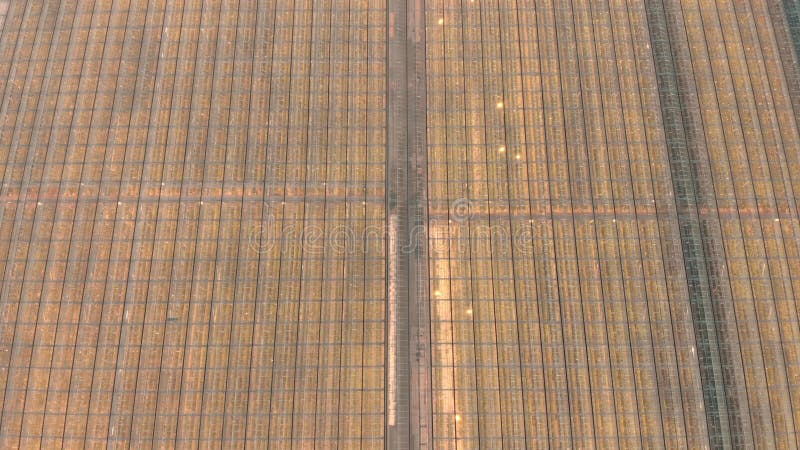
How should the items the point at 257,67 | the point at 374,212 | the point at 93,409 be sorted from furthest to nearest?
the point at 257,67, the point at 374,212, the point at 93,409

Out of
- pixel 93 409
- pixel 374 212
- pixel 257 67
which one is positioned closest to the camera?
pixel 93 409

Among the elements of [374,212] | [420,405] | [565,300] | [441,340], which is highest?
[374,212]

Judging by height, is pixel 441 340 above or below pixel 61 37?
below

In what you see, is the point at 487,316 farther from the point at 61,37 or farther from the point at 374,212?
the point at 61,37

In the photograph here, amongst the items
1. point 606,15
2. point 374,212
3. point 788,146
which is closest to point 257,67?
point 374,212

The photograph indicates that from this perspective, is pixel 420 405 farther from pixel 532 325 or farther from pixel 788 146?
pixel 788 146

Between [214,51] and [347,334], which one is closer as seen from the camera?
[347,334]
